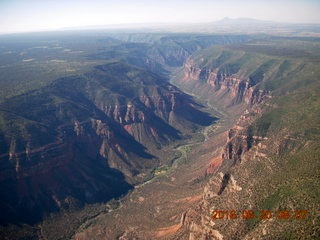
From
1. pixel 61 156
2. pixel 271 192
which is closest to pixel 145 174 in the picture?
pixel 61 156

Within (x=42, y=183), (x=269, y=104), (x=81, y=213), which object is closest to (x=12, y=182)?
(x=42, y=183)

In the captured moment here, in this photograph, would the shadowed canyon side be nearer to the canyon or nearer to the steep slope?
the canyon

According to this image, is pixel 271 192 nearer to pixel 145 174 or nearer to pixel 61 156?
pixel 145 174

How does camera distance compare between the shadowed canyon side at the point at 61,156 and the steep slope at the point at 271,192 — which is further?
the shadowed canyon side at the point at 61,156

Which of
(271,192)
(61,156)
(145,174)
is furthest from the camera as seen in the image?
(145,174)

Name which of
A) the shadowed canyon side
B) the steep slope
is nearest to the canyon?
the steep slope

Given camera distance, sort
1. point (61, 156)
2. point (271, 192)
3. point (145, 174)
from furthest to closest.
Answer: point (145, 174) < point (61, 156) < point (271, 192)

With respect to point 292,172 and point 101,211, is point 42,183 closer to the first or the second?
point 101,211

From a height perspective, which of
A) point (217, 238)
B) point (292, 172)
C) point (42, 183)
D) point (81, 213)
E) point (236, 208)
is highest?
point (292, 172)

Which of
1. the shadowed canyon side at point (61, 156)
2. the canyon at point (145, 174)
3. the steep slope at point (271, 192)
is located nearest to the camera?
the steep slope at point (271, 192)

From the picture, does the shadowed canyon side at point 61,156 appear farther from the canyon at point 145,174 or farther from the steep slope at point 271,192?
the steep slope at point 271,192

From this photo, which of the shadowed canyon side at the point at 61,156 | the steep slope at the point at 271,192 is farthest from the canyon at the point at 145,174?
the shadowed canyon side at the point at 61,156
